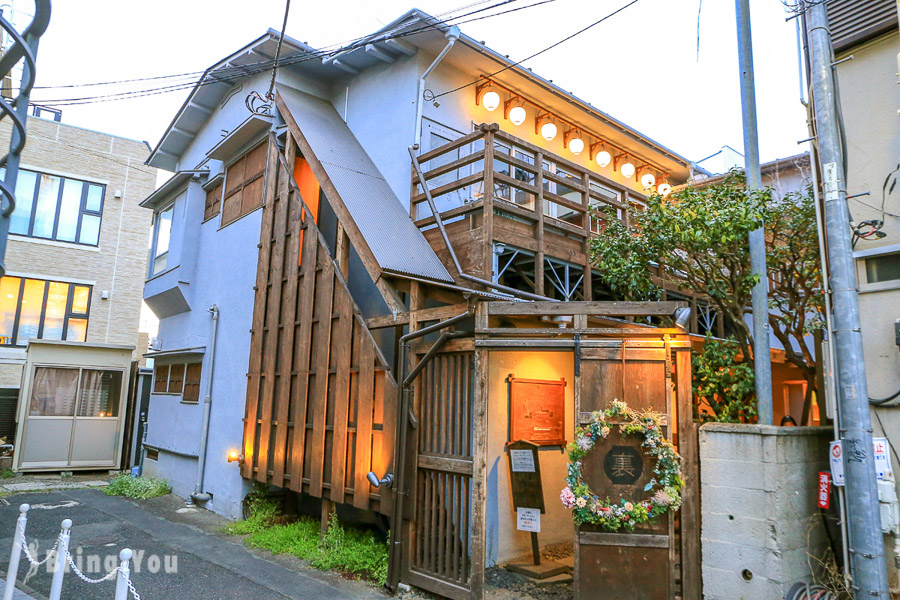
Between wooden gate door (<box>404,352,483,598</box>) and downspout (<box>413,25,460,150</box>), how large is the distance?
415cm

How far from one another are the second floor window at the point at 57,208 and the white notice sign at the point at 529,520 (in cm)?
1902

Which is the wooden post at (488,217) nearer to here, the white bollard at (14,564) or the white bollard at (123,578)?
the white bollard at (123,578)

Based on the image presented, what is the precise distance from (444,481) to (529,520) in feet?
4.52

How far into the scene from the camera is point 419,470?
7223 millimetres

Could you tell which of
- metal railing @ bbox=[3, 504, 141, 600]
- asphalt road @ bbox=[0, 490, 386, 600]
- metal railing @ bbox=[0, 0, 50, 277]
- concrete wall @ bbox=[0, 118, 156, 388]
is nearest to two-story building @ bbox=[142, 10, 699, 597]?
asphalt road @ bbox=[0, 490, 386, 600]

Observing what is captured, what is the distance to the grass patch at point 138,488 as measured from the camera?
13.1 m

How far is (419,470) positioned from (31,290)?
17.9 m

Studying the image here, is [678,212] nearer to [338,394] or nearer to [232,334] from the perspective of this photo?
[338,394]

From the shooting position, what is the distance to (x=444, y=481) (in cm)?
693

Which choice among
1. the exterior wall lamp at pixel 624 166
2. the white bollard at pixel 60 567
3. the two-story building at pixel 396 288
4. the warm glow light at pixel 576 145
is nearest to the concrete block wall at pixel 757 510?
the two-story building at pixel 396 288

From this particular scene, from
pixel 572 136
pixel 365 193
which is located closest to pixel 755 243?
pixel 365 193

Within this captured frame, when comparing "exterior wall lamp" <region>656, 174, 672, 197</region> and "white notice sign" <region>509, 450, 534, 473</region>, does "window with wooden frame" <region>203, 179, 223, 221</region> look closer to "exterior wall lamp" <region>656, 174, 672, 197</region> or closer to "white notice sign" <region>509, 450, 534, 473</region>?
"white notice sign" <region>509, 450, 534, 473</region>

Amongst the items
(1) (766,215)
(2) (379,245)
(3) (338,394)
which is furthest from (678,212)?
(3) (338,394)

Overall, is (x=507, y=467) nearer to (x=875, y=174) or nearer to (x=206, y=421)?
(x=875, y=174)
